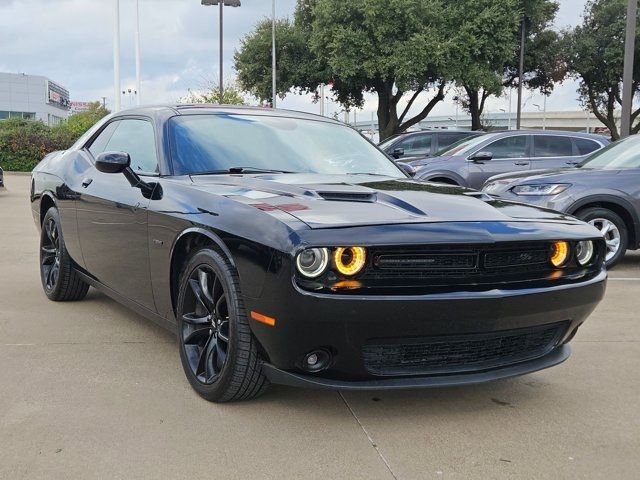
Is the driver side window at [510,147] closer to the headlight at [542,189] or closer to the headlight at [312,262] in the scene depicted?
the headlight at [542,189]

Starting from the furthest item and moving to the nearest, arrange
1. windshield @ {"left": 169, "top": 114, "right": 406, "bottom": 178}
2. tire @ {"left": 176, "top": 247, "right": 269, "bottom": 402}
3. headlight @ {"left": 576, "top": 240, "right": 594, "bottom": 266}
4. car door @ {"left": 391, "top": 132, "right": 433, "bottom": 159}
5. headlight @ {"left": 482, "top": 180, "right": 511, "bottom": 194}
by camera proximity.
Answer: car door @ {"left": 391, "top": 132, "right": 433, "bottom": 159}, headlight @ {"left": 482, "top": 180, "right": 511, "bottom": 194}, windshield @ {"left": 169, "top": 114, "right": 406, "bottom": 178}, headlight @ {"left": 576, "top": 240, "right": 594, "bottom": 266}, tire @ {"left": 176, "top": 247, "right": 269, "bottom": 402}

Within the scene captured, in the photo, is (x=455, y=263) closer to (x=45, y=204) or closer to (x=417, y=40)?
(x=45, y=204)

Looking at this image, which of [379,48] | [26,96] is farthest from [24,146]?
[26,96]

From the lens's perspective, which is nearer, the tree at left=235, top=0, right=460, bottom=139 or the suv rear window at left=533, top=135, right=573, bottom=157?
the suv rear window at left=533, top=135, right=573, bottom=157

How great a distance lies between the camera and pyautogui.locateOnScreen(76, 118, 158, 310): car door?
12.9 ft

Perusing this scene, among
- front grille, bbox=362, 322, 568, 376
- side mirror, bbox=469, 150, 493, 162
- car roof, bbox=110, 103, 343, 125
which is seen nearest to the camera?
front grille, bbox=362, 322, 568, 376

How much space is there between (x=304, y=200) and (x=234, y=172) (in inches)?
34.8

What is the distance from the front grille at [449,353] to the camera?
2.89m

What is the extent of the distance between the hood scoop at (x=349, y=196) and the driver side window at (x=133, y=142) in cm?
127

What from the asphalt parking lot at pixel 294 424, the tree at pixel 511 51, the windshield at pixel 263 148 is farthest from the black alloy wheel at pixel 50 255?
the tree at pixel 511 51

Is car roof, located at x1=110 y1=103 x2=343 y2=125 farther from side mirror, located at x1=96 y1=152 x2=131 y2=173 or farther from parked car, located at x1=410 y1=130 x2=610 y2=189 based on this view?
parked car, located at x1=410 y1=130 x2=610 y2=189

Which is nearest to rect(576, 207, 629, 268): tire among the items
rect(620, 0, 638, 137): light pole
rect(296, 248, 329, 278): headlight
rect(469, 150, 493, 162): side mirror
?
rect(469, 150, 493, 162): side mirror

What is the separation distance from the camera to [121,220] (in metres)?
4.12

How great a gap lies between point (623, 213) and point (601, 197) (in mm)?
328
